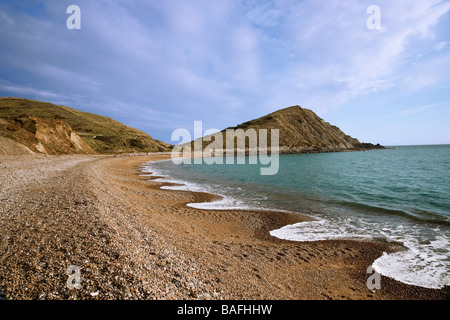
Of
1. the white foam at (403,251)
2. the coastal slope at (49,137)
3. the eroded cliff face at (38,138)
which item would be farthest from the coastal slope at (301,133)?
the white foam at (403,251)

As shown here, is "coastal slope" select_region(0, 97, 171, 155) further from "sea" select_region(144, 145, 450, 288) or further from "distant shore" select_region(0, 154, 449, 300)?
"sea" select_region(144, 145, 450, 288)

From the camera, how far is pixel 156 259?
5824 millimetres

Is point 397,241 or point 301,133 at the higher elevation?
point 301,133

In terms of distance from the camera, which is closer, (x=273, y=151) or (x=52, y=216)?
(x=52, y=216)

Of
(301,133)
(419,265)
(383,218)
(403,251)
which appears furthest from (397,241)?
(301,133)

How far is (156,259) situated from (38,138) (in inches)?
2291

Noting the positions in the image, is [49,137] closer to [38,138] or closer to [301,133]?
[38,138]

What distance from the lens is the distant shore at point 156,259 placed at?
4.54 metres

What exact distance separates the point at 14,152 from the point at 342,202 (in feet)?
162
